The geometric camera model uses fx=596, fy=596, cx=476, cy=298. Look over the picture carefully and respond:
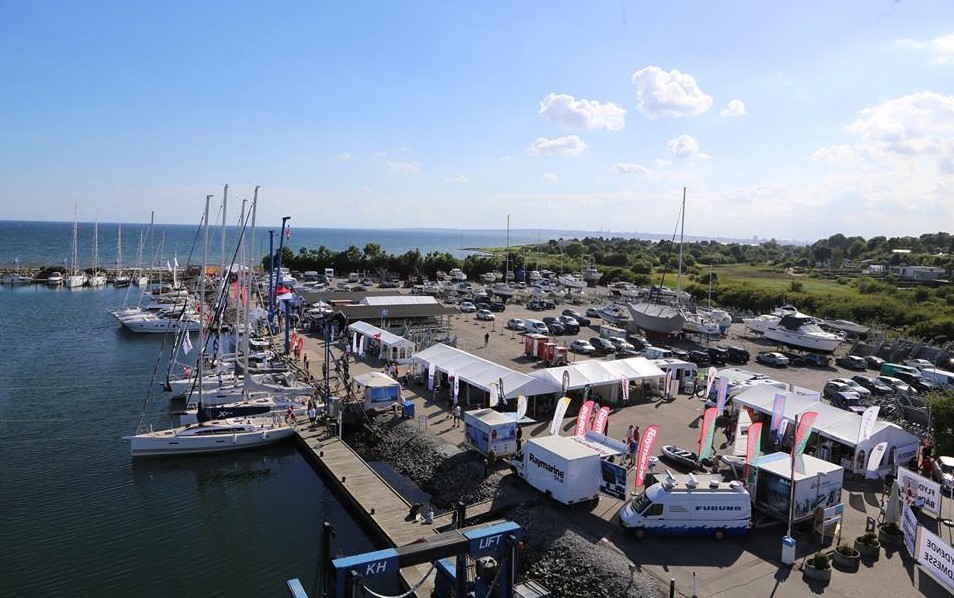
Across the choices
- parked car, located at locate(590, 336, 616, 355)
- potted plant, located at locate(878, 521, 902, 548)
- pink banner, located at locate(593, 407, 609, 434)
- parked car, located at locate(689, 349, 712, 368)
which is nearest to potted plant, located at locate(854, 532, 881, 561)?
potted plant, located at locate(878, 521, 902, 548)

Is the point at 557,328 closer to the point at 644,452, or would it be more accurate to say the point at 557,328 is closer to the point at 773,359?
the point at 773,359

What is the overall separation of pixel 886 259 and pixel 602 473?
134 metres

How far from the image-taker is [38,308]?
214 ft

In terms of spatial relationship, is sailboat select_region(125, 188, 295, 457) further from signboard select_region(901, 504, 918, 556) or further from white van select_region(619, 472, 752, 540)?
signboard select_region(901, 504, 918, 556)

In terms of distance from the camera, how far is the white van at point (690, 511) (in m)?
17.2

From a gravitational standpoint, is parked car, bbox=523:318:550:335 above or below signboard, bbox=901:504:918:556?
above

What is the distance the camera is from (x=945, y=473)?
822 inches

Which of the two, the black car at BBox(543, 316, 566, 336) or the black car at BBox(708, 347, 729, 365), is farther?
the black car at BBox(543, 316, 566, 336)

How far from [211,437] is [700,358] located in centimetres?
3215

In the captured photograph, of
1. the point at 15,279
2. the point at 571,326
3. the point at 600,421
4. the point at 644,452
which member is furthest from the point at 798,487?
the point at 15,279

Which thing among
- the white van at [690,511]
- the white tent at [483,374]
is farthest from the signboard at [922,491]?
the white tent at [483,374]

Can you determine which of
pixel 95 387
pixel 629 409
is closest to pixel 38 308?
Result: pixel 95 387

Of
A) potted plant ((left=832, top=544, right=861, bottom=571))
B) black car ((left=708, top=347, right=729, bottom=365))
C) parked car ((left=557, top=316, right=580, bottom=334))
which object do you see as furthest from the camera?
parked car ((left=557, top=316, right=580, bottom=334))

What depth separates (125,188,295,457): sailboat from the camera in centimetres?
2620
